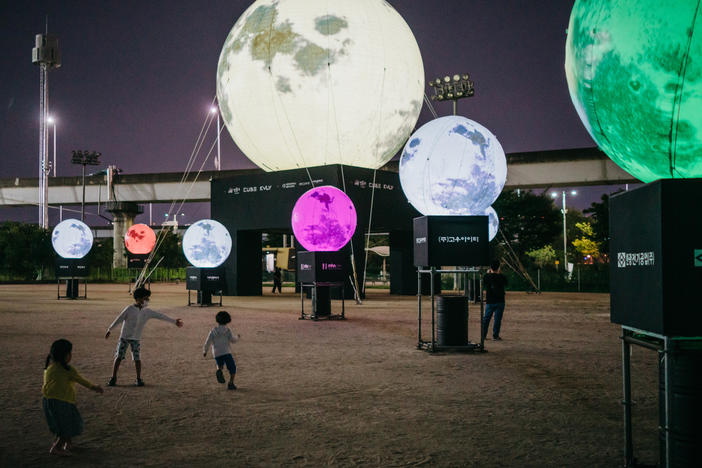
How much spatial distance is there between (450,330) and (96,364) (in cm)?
582

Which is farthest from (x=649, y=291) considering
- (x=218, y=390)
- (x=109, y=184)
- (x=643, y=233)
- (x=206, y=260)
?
(x=109, y=184)

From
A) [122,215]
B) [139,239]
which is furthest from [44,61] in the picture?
[139,239]

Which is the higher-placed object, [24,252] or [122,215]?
[122,215]

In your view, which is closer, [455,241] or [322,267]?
[455,241]

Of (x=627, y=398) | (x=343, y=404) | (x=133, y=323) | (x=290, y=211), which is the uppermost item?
(x=290, y=211)

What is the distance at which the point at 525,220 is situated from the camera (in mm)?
52031

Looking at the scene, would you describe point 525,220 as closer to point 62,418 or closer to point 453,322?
point 453,322

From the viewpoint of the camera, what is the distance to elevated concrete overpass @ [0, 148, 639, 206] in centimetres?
3625

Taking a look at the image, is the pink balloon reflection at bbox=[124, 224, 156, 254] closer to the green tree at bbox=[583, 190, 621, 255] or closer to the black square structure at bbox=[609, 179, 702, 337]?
the black square structure at bbox=[609, 179, 702, 337]

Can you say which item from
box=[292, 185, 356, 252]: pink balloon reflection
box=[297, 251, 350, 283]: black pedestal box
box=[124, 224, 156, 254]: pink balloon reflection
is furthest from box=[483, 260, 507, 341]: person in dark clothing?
box=[124, 224, 156, 254]: pink balloon reflection

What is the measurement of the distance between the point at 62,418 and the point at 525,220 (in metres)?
50.5

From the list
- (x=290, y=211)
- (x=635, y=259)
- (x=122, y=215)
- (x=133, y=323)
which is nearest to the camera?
(x=635, y=259)

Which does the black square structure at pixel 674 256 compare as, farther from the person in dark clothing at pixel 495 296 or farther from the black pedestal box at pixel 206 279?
the black pedestal box at pixel 206 279

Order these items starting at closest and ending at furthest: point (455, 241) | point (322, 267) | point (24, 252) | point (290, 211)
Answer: point (455, 241) < point (322, 267) < point (290, 211) < point (24, 252)
